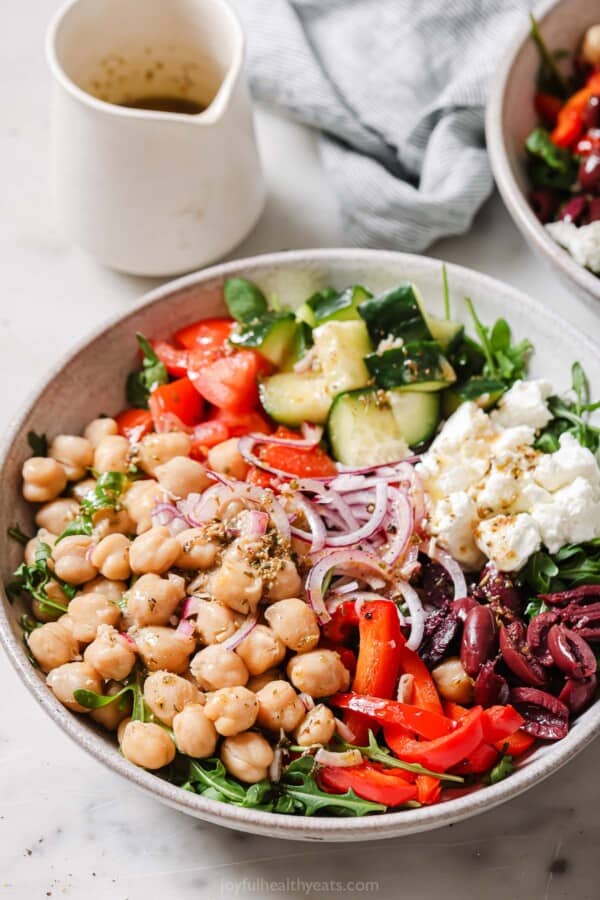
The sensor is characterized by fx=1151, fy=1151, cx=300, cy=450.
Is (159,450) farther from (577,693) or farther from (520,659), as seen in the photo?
(577,693)

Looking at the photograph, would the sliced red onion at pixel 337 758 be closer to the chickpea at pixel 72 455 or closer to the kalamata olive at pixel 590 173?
the chickpea at pixel 72 455

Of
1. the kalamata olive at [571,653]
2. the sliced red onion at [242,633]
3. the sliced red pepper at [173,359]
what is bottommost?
the sliced red onion at [242,633]

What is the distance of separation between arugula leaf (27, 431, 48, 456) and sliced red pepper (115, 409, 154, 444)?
18 centimetres

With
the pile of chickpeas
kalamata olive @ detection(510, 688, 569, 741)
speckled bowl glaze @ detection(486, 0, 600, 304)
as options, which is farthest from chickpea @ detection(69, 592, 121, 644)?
speckled bowl glaze @ detection(486, 0, 600, 304)

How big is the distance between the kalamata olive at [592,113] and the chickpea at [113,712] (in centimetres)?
182

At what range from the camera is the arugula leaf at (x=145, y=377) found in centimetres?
255

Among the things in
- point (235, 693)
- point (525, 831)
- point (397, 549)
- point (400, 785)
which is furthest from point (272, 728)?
point (525, 831)

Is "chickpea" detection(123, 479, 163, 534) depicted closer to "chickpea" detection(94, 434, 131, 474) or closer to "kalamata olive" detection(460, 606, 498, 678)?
"chickpea" detection(94, 434, 131, 474)

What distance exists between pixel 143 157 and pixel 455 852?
5.31 feet

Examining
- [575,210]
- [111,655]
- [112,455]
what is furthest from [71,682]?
[575,210]

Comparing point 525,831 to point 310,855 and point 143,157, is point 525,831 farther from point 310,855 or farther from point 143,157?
point 143,157

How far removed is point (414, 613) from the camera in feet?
7.17

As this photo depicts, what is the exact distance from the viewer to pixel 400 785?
197cm

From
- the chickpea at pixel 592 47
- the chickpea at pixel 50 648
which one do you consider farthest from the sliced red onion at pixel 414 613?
the chickpea at pixel 592 47
